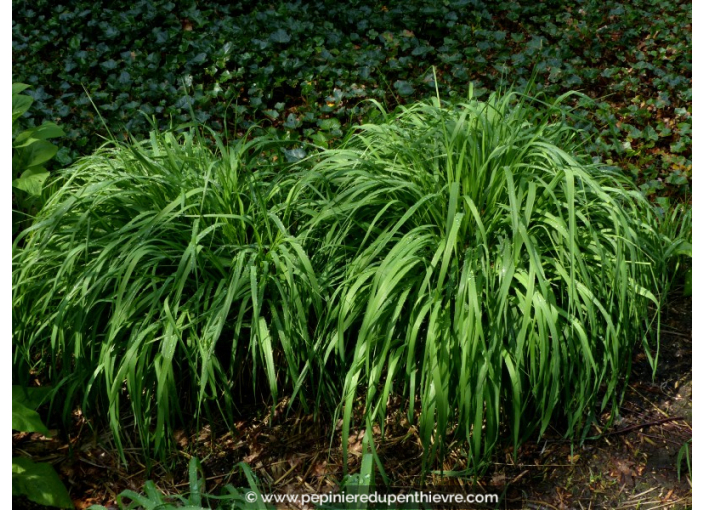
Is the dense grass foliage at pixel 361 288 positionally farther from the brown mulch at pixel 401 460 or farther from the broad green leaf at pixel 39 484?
the broad green leaf at pixel 39 484

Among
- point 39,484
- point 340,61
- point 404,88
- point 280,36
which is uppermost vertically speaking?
point 280,36

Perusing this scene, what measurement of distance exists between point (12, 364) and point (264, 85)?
91.1 inches

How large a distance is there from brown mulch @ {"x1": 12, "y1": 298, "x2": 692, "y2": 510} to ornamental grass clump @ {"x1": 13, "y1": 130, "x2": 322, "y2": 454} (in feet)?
0.38

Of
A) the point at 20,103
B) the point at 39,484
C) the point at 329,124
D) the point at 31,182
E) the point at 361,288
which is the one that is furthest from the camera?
the point at 329,124

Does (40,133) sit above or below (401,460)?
above

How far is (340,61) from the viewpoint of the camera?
14.7 ft

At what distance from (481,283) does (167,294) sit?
1.01 meters

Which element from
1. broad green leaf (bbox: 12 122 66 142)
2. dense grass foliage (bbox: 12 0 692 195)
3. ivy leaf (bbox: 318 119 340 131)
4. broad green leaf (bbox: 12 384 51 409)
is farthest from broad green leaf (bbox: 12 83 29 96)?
broad green leaf (bbox: 12 384 51 409)

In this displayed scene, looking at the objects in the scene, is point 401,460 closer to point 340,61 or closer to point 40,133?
point 40,133

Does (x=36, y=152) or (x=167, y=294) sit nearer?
(x=167, y=294)

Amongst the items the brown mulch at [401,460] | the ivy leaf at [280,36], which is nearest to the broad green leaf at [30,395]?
the brown mulch at [401,460]

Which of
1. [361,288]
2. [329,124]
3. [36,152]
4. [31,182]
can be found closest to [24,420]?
[361,288]

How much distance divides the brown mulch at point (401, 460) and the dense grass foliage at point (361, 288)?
86 mm

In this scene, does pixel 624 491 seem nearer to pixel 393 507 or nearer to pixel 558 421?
pixel 558 421
